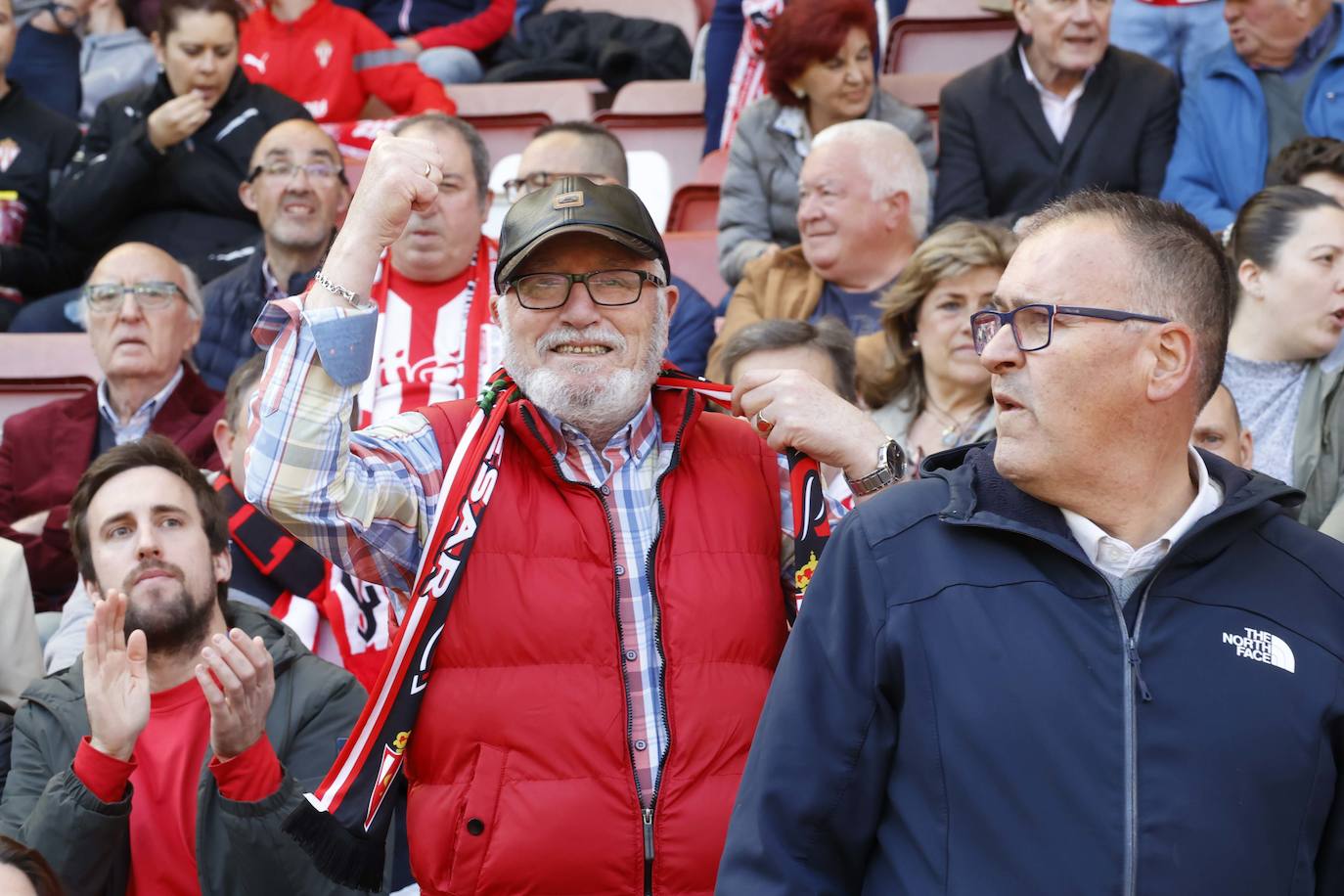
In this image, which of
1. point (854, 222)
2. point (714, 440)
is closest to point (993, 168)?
point (854, 222)

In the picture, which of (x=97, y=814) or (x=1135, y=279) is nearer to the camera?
(x=1135, y=279)

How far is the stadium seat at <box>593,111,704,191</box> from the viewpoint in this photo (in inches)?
260

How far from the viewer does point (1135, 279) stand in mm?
1843

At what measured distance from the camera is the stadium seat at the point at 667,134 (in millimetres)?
6605

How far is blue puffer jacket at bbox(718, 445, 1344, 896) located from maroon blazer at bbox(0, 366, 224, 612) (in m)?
3.01

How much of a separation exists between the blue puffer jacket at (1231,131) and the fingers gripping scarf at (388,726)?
3.33 m

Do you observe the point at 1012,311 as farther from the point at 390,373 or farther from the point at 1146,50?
the point at 1146,50

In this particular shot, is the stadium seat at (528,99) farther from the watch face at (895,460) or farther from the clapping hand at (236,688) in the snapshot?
the watch face at (895,460)

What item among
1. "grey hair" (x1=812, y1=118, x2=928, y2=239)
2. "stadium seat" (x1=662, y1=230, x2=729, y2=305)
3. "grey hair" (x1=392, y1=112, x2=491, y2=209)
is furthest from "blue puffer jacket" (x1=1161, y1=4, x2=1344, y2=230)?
"grey hair" (x1=392, y1=112, x2=491, y2=209)

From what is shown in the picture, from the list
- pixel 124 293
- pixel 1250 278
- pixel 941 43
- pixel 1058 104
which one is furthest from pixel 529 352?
pixel 941 43

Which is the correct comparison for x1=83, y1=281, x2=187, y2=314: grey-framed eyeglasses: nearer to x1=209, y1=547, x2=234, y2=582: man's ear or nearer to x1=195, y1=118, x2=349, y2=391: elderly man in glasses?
x1=195, y1=118, x2=349, y2=391: elderly man in glasses

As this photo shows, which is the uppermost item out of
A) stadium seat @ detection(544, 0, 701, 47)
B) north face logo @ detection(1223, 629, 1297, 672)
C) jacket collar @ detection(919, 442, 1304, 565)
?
stadium seat @ detection(544, 0, 701, 47)

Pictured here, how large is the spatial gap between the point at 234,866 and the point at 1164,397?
1.73 m

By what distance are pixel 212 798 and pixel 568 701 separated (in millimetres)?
905
